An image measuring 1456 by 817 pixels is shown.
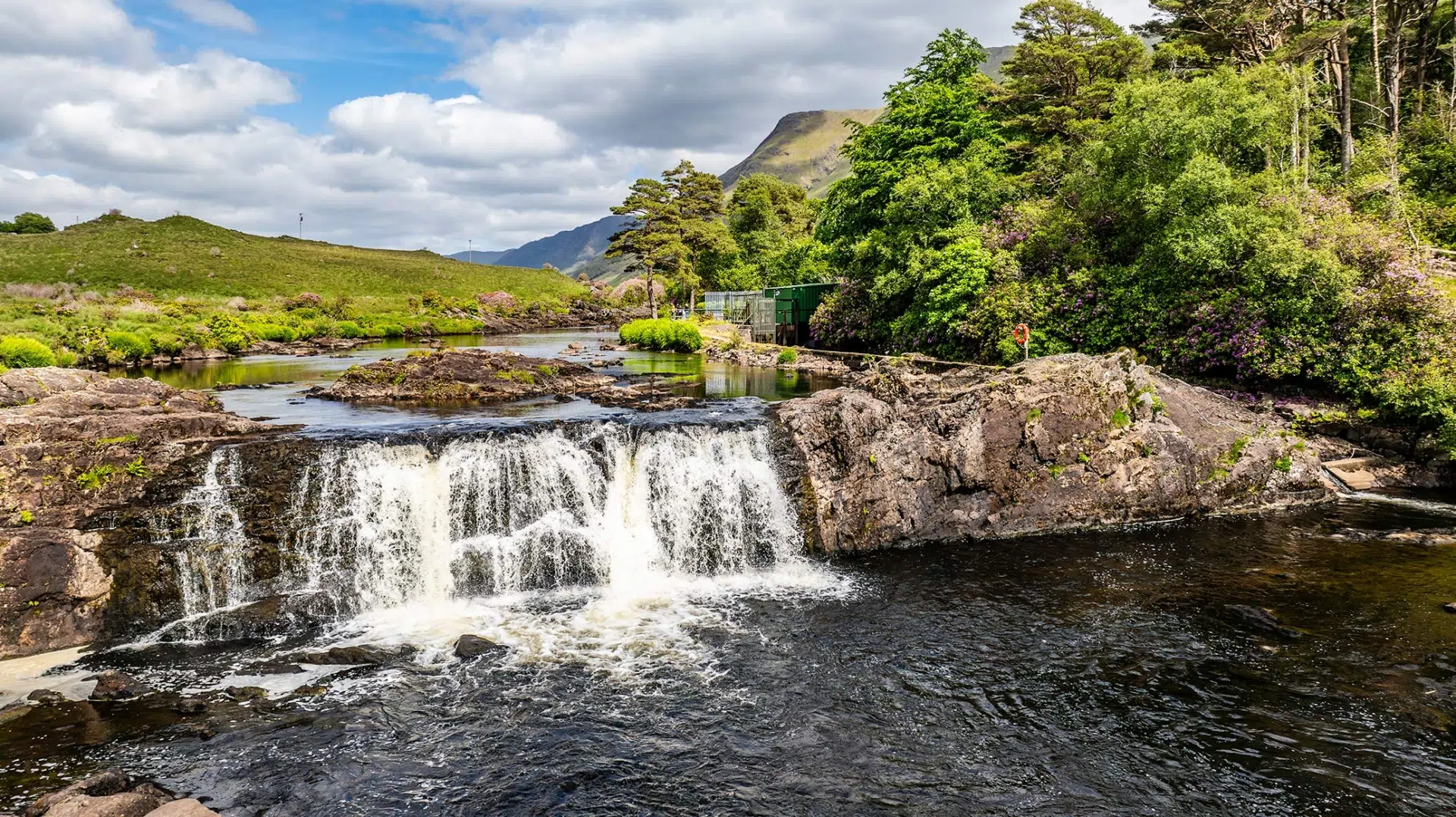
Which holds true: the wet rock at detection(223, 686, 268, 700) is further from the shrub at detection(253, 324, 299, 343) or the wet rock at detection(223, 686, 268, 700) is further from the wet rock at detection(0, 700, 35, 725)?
the shrub at detection(253, 324, 299, 343)

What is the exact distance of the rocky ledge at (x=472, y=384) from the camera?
1179 inches

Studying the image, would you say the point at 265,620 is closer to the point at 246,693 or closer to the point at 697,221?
the point at 246,693

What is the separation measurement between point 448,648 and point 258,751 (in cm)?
403

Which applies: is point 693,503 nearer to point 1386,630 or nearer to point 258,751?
point 258,751

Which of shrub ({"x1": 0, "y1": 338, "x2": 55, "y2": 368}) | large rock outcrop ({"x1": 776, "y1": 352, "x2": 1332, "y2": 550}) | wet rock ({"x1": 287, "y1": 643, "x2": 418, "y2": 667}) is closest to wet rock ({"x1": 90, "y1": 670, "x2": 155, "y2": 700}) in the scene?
wet rock ({"x1": 287, "y1": 643, "x2": 418, "y2": 667})

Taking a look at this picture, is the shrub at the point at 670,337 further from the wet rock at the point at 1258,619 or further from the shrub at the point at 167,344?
the wet rock at the point at 1258,619

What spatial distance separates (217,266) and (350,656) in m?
119

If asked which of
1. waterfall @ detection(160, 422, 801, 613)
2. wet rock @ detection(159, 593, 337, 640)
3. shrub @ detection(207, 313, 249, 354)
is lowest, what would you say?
wet rock @ detection(159, 593, 337, 640)

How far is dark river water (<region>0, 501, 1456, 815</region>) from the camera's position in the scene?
1017 cm

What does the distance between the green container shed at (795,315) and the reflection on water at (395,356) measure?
27.7ft

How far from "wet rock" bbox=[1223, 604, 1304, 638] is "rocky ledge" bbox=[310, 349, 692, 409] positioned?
18613 millimetres

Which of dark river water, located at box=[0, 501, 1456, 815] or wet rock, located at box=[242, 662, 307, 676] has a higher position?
wet rock, located at box=[242, 662, 307, 676]

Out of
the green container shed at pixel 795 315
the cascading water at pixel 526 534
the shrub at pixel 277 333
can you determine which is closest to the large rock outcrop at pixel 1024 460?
the cascading water at pixel 526 534

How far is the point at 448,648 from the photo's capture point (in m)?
14.8
